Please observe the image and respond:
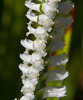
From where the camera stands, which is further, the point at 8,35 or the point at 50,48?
the point at 8,35

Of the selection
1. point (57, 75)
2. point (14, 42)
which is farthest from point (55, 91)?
point (14, 42)

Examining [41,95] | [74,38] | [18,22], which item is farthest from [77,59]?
[41,95]

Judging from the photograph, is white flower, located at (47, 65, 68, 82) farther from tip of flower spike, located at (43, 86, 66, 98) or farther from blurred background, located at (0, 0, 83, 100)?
blurred background, located at (0, 0, 83, 100)

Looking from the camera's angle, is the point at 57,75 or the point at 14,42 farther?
the point at 14,42

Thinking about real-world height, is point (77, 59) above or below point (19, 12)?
below

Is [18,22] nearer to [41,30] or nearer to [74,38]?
[74,38]

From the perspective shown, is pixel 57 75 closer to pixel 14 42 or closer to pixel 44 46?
pixel 44 46
